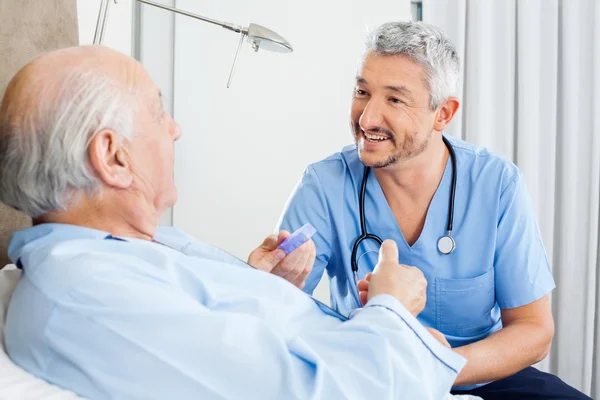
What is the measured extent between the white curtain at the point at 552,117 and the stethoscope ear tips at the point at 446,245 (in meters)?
1.25

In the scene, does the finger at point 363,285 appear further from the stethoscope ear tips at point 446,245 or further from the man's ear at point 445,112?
the man's ear at point 445,112

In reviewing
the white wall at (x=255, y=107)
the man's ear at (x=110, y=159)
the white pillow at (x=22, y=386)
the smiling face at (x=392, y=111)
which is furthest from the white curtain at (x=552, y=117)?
the white pillow at (x=22, y=386)

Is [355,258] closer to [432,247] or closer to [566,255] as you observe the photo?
[432,247]

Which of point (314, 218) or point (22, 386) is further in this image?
point (314, 218)

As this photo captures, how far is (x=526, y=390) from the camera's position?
159cm

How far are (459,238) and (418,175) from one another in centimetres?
19

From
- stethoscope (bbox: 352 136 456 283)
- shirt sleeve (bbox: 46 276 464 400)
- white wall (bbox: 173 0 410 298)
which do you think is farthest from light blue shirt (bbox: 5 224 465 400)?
white wall (bbox: 173 0 410 298)

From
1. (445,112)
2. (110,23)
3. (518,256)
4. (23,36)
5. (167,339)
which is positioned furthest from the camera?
(110,23)

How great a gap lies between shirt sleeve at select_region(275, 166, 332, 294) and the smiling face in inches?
6.0

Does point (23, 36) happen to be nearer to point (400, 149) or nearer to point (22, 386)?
point (22, 386)

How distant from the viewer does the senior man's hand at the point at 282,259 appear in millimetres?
1330

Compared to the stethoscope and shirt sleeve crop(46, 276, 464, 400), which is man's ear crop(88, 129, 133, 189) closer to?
shirt sleeve crop(46, 276, 464, 400)

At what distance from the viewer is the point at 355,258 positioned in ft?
5.27

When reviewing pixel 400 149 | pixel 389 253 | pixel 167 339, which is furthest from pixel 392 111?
pixel 167 339
